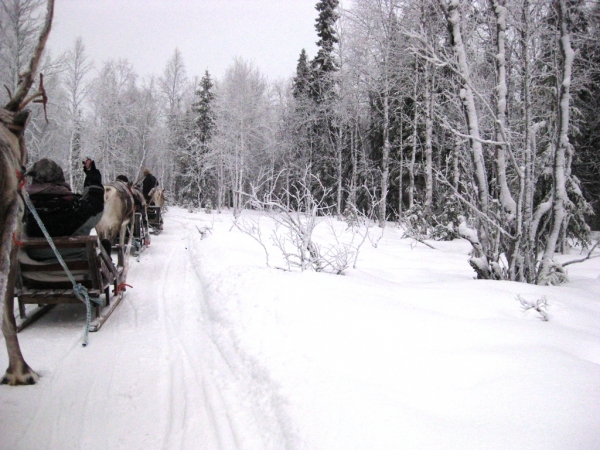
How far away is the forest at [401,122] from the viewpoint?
5746 mm

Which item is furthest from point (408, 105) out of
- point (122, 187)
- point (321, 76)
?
point (122, 187)

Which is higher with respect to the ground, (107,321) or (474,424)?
(474,424)

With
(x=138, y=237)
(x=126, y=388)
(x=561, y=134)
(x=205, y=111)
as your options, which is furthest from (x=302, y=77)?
(x=126, y=388)

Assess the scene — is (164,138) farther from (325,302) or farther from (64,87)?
(325,302)

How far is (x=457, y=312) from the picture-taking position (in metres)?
3.98

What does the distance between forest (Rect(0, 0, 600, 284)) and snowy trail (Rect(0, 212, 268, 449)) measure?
213 centimetres

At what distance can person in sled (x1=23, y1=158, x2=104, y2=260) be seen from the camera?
4.17 metres

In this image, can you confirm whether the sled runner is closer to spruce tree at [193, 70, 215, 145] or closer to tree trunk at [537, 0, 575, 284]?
tree trunk at [537, 0, 575, 284]

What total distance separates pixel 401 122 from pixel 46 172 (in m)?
21.9

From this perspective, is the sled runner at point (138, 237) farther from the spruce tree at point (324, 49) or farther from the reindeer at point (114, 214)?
the spruce tree at point (324, 49)

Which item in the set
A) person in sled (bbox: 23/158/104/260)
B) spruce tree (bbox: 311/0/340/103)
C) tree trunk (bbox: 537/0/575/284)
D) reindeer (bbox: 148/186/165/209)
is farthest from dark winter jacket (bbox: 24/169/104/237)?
spruce tree (bbox: 311/0/340/103)

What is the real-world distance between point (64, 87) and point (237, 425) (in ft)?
104

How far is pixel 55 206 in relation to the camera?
425 cm

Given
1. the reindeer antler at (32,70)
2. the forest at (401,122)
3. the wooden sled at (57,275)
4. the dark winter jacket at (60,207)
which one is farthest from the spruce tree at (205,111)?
the reindeer antler at (32,70)
